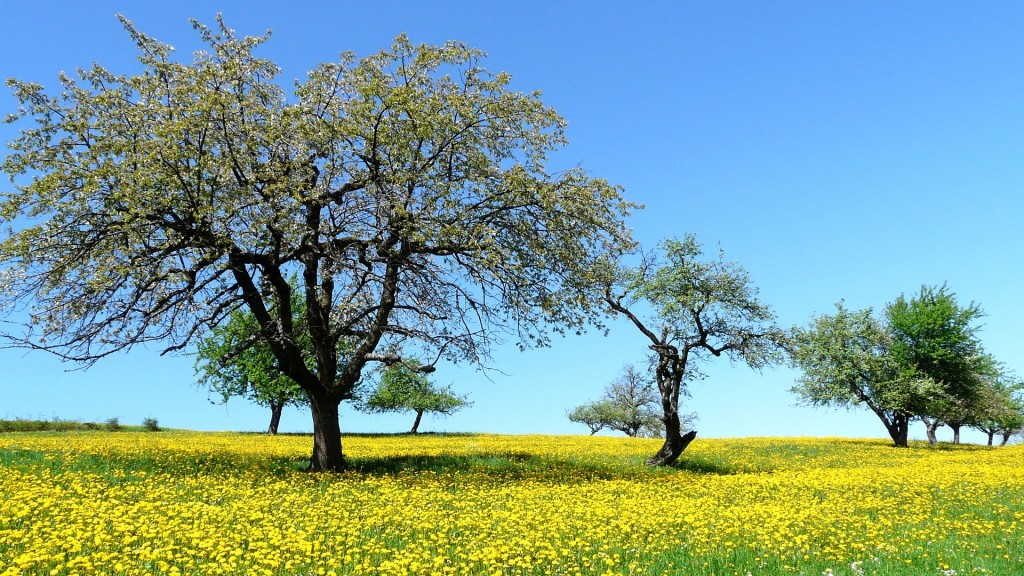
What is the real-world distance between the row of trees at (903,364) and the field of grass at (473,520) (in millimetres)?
25960

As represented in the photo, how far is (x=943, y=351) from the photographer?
4556 cm

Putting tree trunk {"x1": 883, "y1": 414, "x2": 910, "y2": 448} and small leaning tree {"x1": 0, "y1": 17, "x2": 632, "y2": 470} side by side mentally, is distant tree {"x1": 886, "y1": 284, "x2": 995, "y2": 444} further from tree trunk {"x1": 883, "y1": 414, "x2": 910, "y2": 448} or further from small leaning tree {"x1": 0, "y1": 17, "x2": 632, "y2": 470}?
small leaning tree {"x1": 0, "y1": 17, "x2": 632, "y2": 470}

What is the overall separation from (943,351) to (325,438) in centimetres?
4452

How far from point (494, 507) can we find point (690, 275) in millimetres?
15465

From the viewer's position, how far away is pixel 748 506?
15078 millimetres

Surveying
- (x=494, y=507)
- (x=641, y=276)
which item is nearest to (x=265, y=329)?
(x=494, y=507)

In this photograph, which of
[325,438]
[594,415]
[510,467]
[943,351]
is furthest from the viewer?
[594,415]

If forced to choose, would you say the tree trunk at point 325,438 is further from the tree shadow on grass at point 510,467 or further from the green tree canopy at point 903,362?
the green tree canopy at point 903,362

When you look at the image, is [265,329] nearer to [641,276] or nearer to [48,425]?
[641,276]

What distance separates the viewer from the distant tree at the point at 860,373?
4547 centimetres

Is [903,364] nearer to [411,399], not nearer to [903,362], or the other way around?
[903,362]

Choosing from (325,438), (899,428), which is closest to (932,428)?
(899,428)

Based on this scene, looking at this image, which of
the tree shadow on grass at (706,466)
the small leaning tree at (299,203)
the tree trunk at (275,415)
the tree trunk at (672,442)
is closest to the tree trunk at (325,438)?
the small leaning tree at (299,203)

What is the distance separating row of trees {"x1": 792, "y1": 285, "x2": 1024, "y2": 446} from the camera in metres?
45.9
